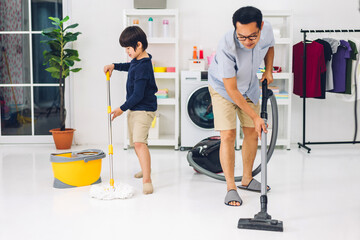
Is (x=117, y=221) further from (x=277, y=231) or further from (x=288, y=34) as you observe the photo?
(x=288, y=34)

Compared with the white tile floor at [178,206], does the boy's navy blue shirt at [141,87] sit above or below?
above

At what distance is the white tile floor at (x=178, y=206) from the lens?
247 centimetres

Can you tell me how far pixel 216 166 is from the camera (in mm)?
3652

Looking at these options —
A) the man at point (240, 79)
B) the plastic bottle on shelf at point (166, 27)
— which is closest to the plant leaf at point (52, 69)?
the plastic bottle on shelf at point (166, 27)

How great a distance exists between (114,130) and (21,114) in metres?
1.04

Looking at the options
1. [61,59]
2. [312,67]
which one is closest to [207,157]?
[312,67]

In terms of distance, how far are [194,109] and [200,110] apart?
0.06 meters

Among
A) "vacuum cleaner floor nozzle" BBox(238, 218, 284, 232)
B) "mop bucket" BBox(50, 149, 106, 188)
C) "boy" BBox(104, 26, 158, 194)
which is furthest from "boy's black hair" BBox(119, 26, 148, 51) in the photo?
"vacuum cleaner floor nozzle" BBox(238, 218, 284, 232)

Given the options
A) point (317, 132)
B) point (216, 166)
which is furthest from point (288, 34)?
point (216, 166)

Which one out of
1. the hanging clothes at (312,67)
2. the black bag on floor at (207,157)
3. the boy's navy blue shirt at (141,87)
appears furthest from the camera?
the hanging clothes at (312,67)

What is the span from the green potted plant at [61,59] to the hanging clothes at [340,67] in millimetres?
2578

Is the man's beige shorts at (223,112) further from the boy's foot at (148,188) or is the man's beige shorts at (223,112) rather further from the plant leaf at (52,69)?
the plant leaf at (52,69)

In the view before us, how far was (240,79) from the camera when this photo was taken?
2955 millimetres

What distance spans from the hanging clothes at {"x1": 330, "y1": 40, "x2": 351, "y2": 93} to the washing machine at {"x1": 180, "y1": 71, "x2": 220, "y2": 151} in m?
1.26
